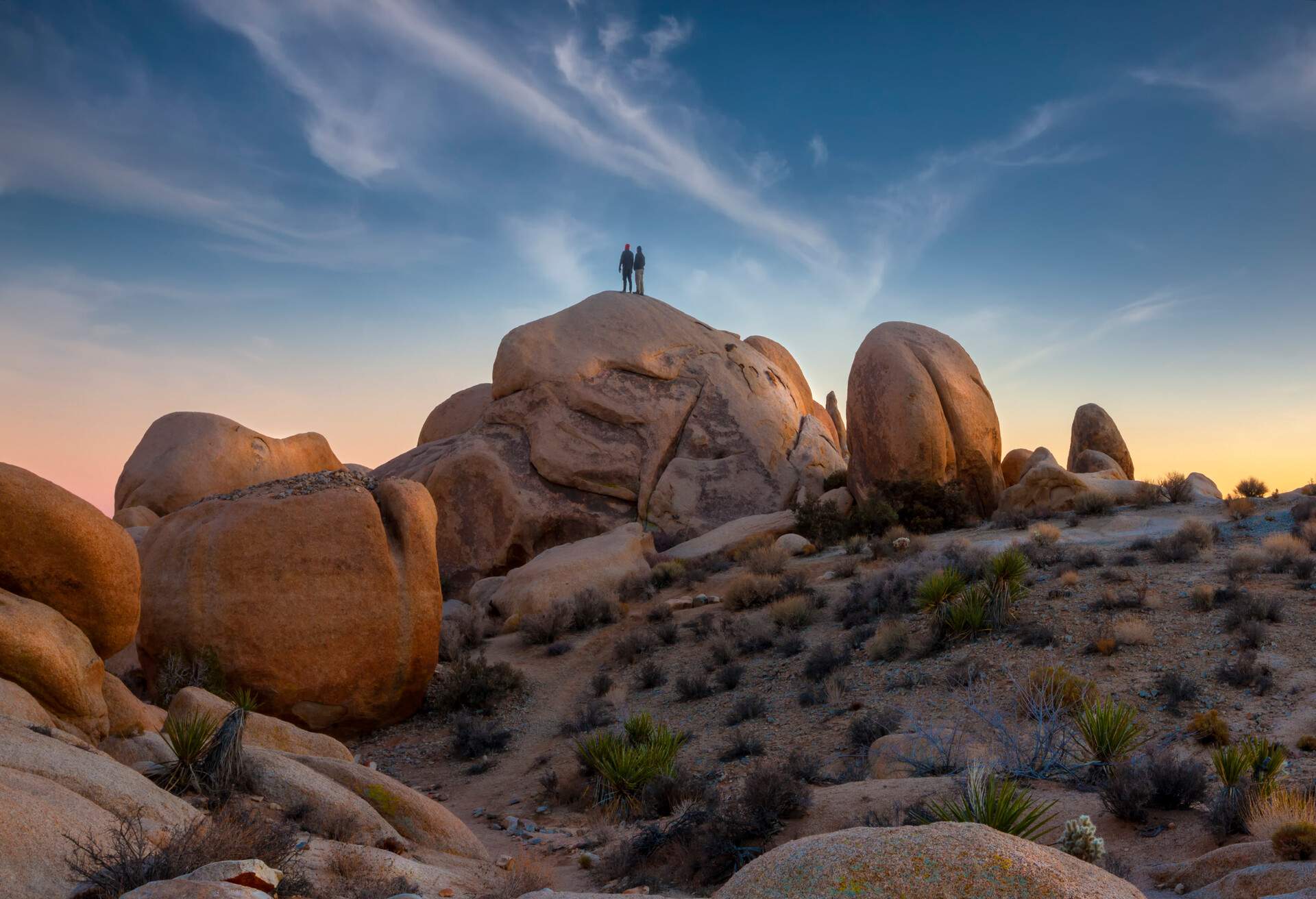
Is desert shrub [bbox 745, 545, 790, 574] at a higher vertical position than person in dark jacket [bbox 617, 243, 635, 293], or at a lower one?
lower

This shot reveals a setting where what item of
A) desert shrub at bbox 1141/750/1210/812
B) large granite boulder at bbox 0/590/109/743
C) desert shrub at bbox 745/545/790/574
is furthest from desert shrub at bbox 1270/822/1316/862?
desert shrub at bbox 745/545/790/574

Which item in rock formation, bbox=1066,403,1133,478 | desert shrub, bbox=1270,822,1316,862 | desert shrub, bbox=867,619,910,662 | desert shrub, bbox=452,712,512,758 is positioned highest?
rock formation, bbox=1066,403,1133,478

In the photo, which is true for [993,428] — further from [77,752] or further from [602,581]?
[77,752]

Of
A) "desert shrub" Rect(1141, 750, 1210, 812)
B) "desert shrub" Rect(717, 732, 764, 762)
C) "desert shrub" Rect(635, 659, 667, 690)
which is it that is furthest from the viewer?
"desert shrub" Rect(635, 659, 667, 690)

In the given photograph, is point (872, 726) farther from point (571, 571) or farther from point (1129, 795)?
point (571, 571)

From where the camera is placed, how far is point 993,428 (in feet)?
81.6

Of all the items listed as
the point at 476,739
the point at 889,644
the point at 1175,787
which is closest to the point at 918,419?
the point at 889,644

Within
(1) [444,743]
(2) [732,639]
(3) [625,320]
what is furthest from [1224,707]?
(3) [625,320]

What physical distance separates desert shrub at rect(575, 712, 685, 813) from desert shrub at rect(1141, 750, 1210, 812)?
4.80 metres

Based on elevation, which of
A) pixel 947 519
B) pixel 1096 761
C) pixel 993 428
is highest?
pixel 993 428

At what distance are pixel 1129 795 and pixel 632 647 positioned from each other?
1024 cm

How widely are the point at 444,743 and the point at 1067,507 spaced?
15.5 meters

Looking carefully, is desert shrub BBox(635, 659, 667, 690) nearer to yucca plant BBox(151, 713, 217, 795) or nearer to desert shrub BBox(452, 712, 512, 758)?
desert shrub BBox(452, 712, 512, 758)

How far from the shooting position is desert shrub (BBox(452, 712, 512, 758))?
1309 centimetres
